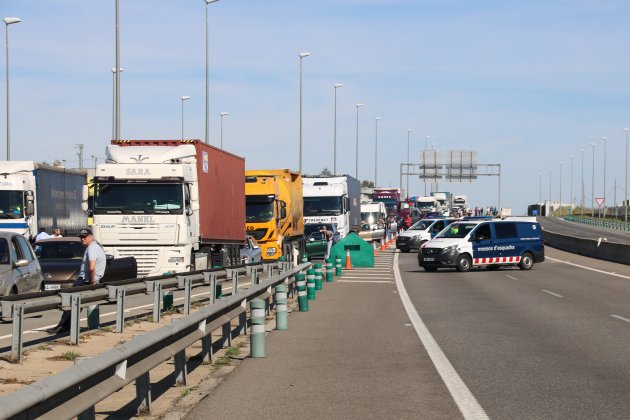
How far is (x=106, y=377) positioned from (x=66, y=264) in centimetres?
1700

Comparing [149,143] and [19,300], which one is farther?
[149,143]

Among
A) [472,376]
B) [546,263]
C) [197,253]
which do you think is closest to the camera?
[472,376]

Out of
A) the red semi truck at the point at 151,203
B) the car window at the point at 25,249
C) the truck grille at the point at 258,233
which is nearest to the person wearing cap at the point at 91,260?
the car window at the point at 25,249

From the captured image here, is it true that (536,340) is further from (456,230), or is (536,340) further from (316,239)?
(316,239)

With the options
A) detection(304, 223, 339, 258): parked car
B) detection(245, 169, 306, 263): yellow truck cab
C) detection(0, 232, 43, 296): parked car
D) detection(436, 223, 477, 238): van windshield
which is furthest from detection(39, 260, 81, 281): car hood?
detection(304, 223, 339, 258): parked car

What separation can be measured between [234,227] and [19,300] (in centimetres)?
2030

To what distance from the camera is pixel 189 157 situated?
2798cm

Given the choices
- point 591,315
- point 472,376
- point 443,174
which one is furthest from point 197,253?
point 443,174

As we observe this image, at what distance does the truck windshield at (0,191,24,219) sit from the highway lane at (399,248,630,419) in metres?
12.4

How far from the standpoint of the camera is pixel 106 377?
7.25 meters

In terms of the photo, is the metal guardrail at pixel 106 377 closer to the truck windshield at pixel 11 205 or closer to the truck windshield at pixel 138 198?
the truck windshield at pixel 138 198

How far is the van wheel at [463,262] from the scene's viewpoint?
38.4 m

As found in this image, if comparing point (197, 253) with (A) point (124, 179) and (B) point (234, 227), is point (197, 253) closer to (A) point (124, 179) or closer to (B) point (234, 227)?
(A) point (124, 179)

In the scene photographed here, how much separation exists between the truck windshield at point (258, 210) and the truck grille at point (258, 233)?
0.38 metres
